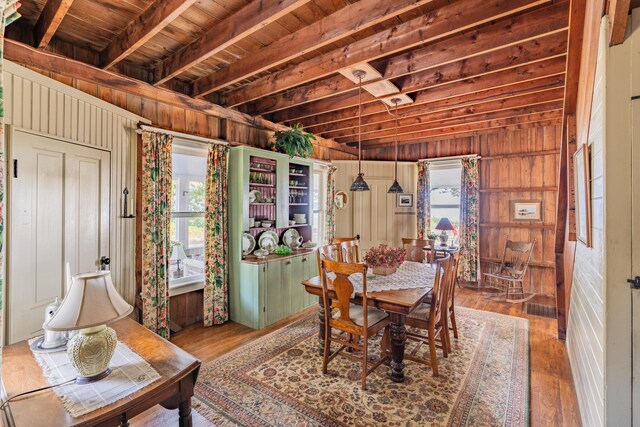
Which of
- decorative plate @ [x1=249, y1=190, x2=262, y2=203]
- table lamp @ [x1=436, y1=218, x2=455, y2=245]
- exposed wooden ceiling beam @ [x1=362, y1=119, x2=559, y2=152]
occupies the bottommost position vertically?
table lamp @ [x1=436, y1=218, x2=455, y2=245]

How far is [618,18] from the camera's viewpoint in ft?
4.49

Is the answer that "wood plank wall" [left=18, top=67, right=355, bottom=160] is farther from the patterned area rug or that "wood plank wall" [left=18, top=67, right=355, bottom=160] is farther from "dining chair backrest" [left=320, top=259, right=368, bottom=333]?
the patterned area rug

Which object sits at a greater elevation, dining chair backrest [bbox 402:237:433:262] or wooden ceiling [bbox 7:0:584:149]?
wooden ceiling [bbox 7:0:584:149]

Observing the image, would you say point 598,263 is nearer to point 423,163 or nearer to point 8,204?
point 8,204

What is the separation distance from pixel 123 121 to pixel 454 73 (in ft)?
11.0

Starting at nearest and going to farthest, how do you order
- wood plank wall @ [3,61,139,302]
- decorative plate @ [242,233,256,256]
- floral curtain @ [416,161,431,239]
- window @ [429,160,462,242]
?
wood plank wall @ [3,61,139,302] → decorative plate @ [242,233,256,256] → window @ [429,160,462,242] → floral curtain @ [416,161,431,239]

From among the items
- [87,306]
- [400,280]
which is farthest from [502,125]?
[87,306]

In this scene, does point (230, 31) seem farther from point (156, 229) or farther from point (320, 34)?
point (156, 229)

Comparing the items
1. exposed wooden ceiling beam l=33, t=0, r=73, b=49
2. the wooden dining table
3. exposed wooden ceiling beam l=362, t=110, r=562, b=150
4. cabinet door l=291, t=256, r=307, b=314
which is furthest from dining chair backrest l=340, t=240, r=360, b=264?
exposed wooden ceiling beam l=33, t=0, r=73, b=49

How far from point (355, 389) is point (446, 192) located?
14.9ft

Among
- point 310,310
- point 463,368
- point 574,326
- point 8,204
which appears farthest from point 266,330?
point 574,326

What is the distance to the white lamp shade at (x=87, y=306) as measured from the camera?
4.16 feet

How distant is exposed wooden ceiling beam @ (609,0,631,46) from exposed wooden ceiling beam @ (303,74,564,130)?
191 centimetres

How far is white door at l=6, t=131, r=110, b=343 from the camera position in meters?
2.07
